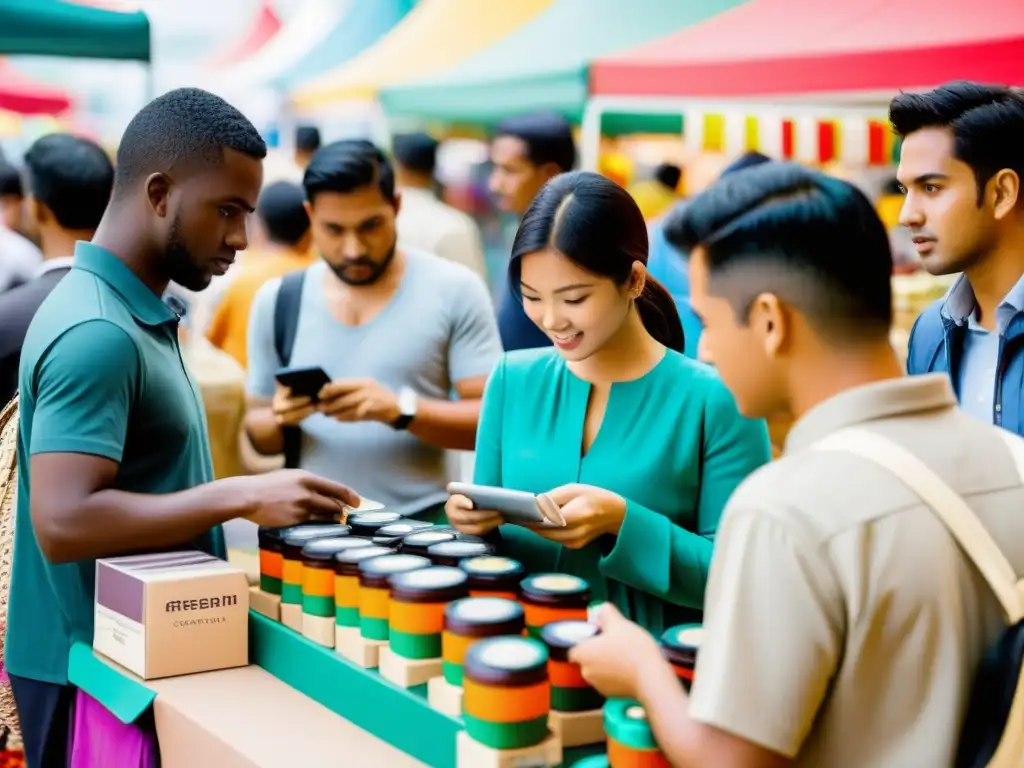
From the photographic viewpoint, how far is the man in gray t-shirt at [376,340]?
2916 mm

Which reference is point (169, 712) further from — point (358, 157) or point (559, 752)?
point (358, 157)

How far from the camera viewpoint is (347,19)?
12.2m

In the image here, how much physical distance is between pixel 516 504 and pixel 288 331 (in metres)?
1.47

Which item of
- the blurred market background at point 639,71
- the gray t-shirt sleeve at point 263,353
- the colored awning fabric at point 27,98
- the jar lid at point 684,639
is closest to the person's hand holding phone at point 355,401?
the gray t-shirt sleeve at point 263,353

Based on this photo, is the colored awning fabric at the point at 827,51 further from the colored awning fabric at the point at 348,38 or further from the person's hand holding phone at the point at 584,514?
the colored awning fabric at the point at 348,38

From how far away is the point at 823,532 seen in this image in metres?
1.07

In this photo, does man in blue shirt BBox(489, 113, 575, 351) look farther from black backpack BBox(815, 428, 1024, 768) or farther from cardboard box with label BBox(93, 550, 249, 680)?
black backpack BBox(815, 428, 1024, 768)

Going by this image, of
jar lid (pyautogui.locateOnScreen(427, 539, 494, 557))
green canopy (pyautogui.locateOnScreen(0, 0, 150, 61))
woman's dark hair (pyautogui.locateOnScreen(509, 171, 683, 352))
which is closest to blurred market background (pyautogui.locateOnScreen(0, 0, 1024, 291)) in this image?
green canopy (pyautogui.locateOnScreen(0, 0, 150, 61))

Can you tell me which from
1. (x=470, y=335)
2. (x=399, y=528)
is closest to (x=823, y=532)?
(x=399, y=528)

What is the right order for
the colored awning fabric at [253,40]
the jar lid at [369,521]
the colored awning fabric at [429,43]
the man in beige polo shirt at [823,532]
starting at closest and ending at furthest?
1. the man in beige polo shirt at [823,532]
2. the jar lid at [369,521]
3. the colored awning fabric at [429,43]
4. the colored awning fabric at [253,40]

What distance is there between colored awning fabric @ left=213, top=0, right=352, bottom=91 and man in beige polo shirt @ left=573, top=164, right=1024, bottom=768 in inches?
445

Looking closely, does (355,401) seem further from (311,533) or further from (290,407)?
(311,533)

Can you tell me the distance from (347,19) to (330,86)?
3547mm

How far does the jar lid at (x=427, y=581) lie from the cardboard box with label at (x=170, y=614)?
418mm
